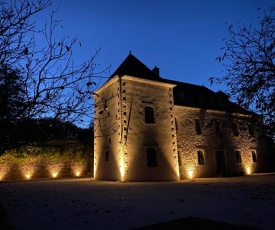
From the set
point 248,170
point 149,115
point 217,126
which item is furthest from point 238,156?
point 149,115

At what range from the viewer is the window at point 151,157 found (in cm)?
1608

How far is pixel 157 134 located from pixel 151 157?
176 cm

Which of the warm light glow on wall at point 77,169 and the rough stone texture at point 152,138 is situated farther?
the warm light glow on wall at point 77,169

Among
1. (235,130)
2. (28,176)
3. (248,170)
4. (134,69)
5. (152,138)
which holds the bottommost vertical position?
(248,170)

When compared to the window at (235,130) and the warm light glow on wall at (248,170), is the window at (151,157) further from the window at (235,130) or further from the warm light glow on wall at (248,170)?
the warm light glow on wall at (248,170)

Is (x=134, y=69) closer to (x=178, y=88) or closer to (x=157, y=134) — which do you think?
(x=157, y=134)

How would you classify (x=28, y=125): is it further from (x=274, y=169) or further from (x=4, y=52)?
(x=274, y=169)

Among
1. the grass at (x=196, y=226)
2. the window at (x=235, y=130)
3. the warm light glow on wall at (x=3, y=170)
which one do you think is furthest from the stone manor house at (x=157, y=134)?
the grass at (x=196, y=226)

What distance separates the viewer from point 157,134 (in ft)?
55.4

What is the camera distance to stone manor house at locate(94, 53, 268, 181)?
15.8m

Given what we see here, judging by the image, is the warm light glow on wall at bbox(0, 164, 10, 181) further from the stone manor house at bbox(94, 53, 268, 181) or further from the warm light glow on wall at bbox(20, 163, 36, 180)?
the stone manor house at bbox(94, 53, 268, 181)

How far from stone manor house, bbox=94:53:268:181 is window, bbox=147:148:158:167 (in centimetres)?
7

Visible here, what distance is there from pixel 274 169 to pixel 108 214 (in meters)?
25.5

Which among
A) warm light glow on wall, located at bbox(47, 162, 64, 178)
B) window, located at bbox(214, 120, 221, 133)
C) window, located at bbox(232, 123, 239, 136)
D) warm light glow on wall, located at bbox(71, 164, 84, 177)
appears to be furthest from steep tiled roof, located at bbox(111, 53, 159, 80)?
warm light glow on wall, located at bbox(71, 164, 84, 177)
